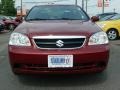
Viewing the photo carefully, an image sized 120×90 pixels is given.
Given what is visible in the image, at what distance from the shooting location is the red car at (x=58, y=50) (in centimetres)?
591

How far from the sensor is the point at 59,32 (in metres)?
6.07

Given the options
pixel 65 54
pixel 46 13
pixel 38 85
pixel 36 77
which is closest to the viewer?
pixel 65 54

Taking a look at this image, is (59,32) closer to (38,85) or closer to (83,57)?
(83,57)

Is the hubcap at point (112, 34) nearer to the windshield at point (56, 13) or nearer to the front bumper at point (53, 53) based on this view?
the windshield at point (56, 13)

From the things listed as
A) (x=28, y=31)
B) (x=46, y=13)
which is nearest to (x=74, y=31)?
(x=28, y=31)

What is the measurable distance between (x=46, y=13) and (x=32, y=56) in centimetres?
208

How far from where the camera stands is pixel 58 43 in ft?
19.6

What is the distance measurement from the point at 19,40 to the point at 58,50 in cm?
72

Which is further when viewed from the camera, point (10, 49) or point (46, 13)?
point (46, 13)

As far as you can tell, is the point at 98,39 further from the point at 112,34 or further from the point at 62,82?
the point at 112,34

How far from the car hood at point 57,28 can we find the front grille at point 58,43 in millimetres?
109

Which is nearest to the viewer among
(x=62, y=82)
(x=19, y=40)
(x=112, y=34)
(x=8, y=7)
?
(x=19, y=40)

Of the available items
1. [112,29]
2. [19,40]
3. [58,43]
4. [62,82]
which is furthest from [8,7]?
[58,43]

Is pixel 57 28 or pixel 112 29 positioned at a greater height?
pixel 57 28
